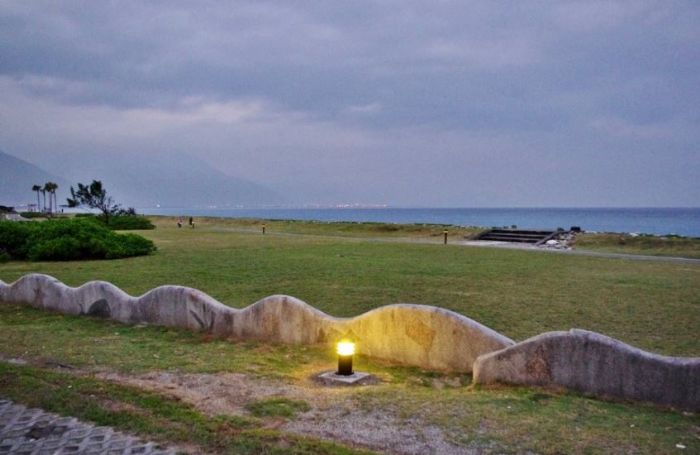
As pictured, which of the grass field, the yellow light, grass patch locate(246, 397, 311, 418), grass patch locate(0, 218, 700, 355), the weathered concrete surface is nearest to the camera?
the grass field

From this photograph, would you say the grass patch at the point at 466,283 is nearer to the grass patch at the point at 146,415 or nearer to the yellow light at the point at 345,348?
the yellow light at the point at 345,348

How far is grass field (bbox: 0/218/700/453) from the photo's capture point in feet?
15.3

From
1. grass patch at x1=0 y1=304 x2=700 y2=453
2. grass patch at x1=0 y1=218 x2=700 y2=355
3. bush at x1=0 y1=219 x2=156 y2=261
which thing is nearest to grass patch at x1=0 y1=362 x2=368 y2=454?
grass patch at x1=0 y1=304 x2=700 y2=453

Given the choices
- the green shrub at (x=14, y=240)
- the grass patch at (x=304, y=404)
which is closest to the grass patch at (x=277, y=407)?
the grass patch at (x=304, y=404)

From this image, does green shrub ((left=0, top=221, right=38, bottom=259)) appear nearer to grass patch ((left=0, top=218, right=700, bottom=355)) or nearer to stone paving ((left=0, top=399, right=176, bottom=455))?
grass patch ((left=0, top=218, right=700, bottom=355))

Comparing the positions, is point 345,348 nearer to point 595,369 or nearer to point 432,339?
point 432,339

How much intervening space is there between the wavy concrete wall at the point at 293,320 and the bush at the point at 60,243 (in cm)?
978

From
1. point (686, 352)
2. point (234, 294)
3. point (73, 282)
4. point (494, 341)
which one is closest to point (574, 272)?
point (686, 352)

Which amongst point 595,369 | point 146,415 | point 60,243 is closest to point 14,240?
point 60,243

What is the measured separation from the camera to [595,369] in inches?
224

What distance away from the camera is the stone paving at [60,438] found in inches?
174

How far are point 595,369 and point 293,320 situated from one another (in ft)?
13.7

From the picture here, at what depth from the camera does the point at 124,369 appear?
6691 mm

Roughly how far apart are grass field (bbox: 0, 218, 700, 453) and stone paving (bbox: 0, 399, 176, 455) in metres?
0.19
